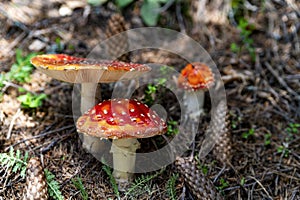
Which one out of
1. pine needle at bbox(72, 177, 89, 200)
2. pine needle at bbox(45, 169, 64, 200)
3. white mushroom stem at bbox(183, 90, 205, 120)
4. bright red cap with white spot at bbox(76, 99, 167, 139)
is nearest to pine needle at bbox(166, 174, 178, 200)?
bright red cap with white spot at bbox(76, 99, 167, 139)

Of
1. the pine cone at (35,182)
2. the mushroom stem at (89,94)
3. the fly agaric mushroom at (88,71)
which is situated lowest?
the pine cone at (35,182)

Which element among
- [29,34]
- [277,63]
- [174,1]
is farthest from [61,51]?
[277,63]

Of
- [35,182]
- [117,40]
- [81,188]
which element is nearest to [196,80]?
[117,40]

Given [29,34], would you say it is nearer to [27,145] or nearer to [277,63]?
[27,145]

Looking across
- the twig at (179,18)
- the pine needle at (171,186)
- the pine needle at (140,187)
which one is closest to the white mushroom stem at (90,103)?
the pine needle at (140,187)

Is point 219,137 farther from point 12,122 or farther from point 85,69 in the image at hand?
point 12,122

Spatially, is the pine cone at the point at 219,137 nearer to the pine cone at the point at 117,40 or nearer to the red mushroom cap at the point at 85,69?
the red mushroom cap at the point at 85,69
